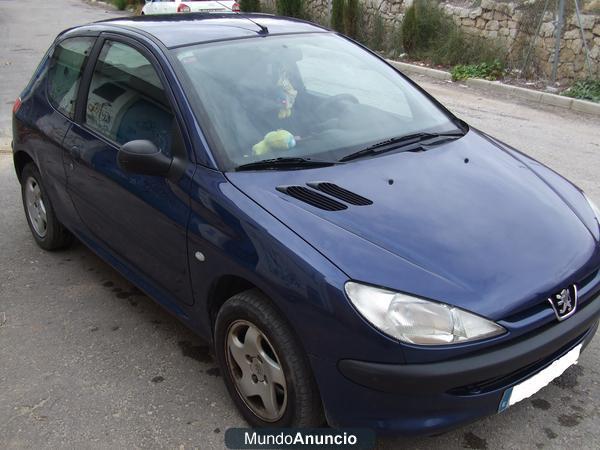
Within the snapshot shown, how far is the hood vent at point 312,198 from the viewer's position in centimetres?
253

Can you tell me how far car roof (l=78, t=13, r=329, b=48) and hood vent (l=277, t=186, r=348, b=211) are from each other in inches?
43.1

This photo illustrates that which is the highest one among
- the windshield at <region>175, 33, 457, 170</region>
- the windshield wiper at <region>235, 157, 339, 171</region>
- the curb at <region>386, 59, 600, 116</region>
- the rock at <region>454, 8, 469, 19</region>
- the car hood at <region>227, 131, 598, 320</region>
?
the rock at <region>454, 8, 469, 19</region>

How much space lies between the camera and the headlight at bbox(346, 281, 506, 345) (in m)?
2.10

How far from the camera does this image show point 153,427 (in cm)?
277

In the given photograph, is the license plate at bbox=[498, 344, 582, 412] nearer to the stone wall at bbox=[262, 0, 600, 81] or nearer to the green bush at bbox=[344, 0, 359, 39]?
the stone wall at bbox=[262, 0, 600, 81]

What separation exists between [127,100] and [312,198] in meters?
1.35

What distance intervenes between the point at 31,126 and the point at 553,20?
30.9ft

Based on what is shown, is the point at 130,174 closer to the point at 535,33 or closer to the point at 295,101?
the point at 295,101

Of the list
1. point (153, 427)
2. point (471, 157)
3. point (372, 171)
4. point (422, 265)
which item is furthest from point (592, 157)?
point (153, 427)

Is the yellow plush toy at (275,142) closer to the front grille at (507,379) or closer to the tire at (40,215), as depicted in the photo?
the front grille at (507,379)

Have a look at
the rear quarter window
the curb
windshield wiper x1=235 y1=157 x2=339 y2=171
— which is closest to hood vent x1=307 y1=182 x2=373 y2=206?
windshield wiper x1=235 y1=157 x2=339 y2=171

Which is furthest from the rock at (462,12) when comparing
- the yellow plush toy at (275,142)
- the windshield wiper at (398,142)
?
the yellow plush toy at (275,142)

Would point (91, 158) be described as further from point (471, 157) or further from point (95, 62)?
point (471, 157)

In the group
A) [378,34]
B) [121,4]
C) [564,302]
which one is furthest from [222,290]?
[121,4]
